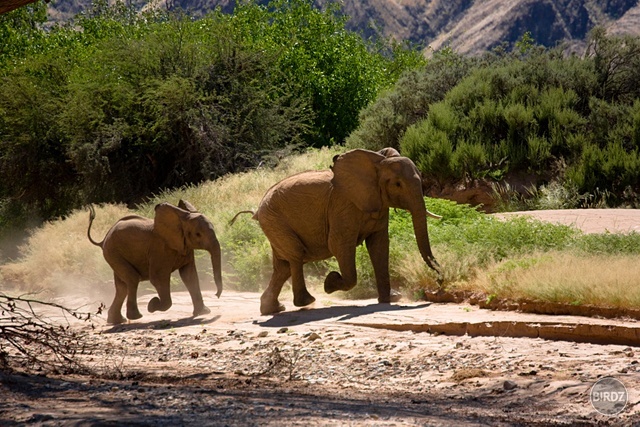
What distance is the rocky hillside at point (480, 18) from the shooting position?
102 metres

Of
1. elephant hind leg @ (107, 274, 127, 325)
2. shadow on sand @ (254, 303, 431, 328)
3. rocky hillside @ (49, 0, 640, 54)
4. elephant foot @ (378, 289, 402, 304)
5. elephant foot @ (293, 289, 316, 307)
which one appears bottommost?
shadow on sand @ (254, 303, 431, 328)

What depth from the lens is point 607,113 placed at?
22500mm

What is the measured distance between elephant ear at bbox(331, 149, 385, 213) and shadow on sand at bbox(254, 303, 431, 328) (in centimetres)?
125

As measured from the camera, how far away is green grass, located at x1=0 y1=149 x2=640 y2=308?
10586mm

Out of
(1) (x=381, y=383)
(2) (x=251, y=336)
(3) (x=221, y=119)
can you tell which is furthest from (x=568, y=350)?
(3) (x=221, y=119)

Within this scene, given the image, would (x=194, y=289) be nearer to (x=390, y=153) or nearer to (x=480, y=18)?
(x=390, y=153)

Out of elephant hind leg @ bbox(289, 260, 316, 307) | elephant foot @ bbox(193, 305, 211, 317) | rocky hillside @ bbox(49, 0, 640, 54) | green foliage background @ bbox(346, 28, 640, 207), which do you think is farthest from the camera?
rocky hillside @ bbox(49, 0, 640, 54)

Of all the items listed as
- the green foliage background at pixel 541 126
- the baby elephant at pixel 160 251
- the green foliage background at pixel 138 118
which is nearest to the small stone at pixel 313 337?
the baby elephant at pixel 160 251

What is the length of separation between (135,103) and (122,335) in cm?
1770

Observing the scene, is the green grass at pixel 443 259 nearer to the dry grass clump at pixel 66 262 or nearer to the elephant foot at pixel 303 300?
the dry grass clump at pixel 66 262

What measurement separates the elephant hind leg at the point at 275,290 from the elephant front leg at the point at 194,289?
104cm

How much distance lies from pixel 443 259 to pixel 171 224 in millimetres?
3818

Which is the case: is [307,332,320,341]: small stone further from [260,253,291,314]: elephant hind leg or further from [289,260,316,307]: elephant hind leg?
[260,253,291,314]: elephant hind leg

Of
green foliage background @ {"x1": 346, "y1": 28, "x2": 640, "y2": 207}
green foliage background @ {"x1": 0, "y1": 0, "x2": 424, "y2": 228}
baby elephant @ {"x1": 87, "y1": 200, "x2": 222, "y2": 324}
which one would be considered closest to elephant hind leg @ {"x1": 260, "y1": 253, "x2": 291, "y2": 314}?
baby elephant @ {"x1": 87, "y1": 200, "x2": 222, "y2": 324}
